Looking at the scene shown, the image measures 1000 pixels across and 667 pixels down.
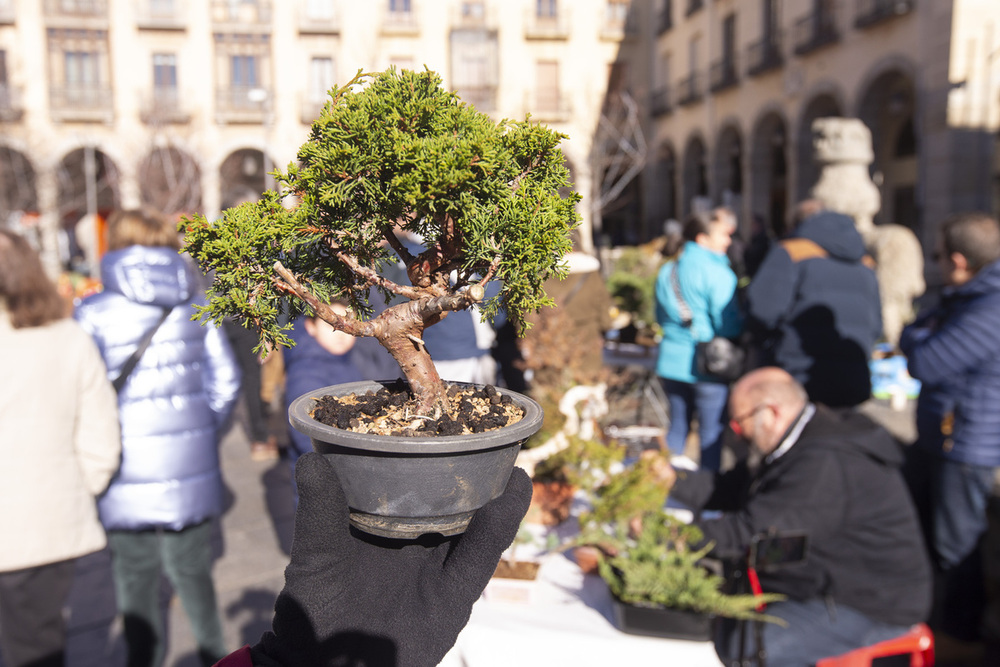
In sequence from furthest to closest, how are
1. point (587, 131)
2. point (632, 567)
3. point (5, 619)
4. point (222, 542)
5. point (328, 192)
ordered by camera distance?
point (587, 131), point (222, 542), point (5, 619), point (632, 567), point (328, 192)

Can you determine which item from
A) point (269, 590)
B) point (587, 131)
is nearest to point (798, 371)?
point (269, 590)

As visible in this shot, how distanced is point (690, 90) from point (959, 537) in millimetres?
21900

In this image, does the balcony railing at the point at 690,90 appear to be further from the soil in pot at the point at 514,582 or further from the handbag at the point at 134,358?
the soil in pot at the point at 514,582

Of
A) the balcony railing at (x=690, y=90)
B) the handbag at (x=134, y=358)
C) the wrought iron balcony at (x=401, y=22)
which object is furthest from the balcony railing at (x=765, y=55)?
the handbag at (x=134, y=358)

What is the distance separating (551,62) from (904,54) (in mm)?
13234

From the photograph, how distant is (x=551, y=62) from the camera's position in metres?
23.7

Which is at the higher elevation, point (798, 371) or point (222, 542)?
point (798, 371)

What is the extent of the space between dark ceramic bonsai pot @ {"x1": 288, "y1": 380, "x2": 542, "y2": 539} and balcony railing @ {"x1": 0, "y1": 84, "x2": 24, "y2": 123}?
22877 mm

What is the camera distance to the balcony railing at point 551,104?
2312 centimetres

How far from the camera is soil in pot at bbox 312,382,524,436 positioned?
3.59 feet

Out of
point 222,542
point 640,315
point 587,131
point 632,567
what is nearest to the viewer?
point 632,567

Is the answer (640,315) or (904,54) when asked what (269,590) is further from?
(904,54)

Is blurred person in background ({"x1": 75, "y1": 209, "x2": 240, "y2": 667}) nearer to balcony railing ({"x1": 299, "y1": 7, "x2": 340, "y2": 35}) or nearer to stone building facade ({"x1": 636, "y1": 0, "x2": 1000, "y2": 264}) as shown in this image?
stone building facade ({"x1": 636, "y1": 0, "x2": 1000, "y2": 264})

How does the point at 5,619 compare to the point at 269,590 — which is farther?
the point at 269,590
